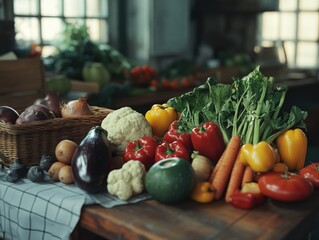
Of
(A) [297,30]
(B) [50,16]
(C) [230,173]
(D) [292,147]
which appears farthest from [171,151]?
(A) [297,30]

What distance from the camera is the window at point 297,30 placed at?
5.90m

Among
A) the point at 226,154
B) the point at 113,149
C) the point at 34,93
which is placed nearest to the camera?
the point at 226,154

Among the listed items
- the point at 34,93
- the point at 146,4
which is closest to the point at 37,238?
the point at 34,93

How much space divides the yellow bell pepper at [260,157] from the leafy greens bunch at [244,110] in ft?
0.37

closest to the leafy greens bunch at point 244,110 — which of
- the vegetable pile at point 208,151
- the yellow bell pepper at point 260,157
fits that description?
the vegetable pile at point 208,151

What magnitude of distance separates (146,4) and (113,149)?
408 cm

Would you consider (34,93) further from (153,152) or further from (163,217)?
(163,217)

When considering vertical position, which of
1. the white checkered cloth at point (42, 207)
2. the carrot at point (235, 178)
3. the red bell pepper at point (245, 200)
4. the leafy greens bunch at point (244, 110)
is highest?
the leafy greens bunch at point (244, 110)

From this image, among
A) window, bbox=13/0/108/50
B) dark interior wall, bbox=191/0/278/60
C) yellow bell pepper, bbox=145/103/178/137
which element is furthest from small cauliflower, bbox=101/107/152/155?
dark interior wall, bbox=191/0/278/60

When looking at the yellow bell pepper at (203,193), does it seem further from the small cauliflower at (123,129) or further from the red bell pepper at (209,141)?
the small cauliflower at (123,129)

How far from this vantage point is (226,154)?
5.05ft

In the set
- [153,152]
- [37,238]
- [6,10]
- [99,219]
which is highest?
[6,10]

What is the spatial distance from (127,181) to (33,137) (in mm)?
432

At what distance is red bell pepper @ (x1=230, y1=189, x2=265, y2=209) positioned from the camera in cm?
136
